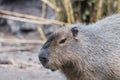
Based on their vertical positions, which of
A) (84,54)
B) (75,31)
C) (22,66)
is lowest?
(22,66)

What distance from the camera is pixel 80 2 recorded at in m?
8.73

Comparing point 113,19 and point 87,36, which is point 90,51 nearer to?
point 87,36

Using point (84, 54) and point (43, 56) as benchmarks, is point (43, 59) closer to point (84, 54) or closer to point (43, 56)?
point (43, 56)

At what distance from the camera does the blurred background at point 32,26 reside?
6523mm

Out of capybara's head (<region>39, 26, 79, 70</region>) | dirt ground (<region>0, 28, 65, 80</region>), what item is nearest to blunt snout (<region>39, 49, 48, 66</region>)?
capybara's head (<region>39, 26, 79, 70</region>)

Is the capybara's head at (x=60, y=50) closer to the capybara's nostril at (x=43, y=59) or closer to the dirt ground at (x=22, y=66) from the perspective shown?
the capybara's nostril at (x=43, y=59)

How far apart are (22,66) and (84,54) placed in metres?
2.66

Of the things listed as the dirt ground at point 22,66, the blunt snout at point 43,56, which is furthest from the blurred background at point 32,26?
the blunt snout at point 43,56

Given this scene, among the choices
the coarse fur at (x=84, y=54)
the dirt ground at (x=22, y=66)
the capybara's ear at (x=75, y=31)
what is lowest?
the dirt ground at (x=22, y=66)

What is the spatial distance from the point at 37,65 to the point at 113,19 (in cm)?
247

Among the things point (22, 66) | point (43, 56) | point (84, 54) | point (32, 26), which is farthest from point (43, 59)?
point (32, 26)

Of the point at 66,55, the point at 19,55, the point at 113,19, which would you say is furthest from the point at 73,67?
the point at 19,55

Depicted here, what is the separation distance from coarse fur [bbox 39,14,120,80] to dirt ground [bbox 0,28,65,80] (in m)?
0.52

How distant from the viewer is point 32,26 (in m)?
10.5
